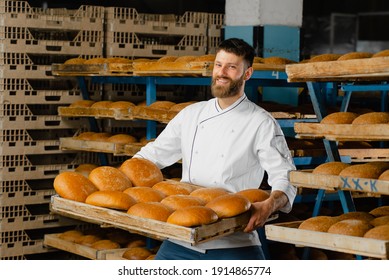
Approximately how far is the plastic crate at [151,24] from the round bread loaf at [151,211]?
3.51 m

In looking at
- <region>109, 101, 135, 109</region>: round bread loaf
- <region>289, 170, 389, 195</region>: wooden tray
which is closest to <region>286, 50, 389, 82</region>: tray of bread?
<region>289, 170, 389, 195</region>: wooden tray

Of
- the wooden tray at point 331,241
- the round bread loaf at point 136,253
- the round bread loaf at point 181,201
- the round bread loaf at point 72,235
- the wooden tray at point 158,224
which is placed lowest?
the round bread loaf at point 72,235

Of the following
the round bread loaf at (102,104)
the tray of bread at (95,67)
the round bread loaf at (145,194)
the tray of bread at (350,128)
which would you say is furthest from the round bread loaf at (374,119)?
the round bread loaf at (102,104)

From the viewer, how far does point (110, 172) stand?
152 inches

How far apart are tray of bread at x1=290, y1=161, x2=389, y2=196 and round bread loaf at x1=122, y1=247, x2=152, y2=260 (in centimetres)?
193

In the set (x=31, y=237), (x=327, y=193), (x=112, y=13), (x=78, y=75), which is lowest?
(x=31, y=237)

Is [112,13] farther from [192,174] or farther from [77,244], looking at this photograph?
[192,174]

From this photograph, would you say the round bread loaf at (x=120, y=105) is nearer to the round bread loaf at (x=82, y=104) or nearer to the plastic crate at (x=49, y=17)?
the round bread loaf at (x=82, y=104)

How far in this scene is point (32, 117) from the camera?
257 inches

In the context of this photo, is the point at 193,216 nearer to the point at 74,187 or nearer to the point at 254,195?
A: the point at 254,195

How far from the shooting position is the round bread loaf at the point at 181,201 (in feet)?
11.6

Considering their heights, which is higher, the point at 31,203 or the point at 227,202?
the point at 227,202

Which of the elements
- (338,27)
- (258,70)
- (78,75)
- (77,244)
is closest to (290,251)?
(258,70)

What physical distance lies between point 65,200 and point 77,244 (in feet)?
8.82
